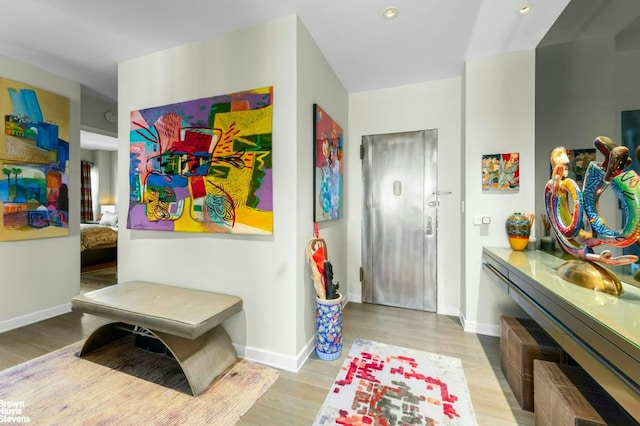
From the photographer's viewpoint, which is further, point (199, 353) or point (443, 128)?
point (443, 128)

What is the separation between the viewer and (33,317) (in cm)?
279

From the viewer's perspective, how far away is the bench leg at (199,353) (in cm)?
172

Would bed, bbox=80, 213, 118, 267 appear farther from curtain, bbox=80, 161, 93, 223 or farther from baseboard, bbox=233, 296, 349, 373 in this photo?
baseboard, bbox=233, 296, 349, 373

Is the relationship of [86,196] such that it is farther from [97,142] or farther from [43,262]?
[43,262]

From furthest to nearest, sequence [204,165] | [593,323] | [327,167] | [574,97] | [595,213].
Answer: [327,167]
[204,165]
[574,97]
[595,213]
[593,323]

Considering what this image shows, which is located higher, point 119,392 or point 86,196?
point 86,196

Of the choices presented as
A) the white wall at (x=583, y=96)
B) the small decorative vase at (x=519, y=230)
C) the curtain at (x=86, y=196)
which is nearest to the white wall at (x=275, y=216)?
the small decorative vase at (x=519, y=230)

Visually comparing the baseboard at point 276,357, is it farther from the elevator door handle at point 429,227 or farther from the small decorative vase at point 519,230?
the small decorative vase at point 519,230

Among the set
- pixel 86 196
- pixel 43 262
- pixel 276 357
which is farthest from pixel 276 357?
pixel 86 196

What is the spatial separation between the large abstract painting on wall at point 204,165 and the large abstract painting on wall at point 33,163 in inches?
46.5

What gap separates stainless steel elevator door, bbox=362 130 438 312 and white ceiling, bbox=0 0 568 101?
0.85m

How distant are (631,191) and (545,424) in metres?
1.15

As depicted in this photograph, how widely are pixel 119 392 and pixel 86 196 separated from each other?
25.9 feet

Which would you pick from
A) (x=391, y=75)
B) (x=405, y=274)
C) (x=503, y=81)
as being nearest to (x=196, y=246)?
(x=405, y=274)
